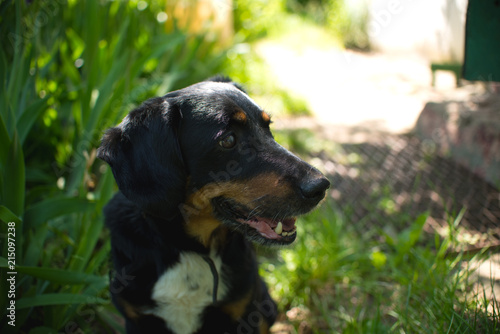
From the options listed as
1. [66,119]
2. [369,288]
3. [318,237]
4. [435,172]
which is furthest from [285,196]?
[435,172]

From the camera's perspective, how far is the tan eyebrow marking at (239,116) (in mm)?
1865

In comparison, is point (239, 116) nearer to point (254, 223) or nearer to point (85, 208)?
point (254, 223)

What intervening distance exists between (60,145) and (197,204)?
210 cm

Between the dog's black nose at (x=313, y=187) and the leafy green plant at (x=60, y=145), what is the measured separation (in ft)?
4.04

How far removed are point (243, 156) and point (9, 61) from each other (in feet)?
6.77

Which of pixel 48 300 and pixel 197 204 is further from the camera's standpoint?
pixel 48 300

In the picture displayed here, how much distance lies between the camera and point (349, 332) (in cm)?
222

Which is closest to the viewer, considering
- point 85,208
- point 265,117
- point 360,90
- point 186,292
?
point 186,292

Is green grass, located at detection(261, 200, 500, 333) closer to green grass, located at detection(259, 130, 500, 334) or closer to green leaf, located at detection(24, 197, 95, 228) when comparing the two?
green grass, located at detection(259, 130, 500, 334)

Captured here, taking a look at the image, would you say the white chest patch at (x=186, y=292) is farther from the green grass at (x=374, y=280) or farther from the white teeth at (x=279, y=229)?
the green grass at (x=374, y=280)

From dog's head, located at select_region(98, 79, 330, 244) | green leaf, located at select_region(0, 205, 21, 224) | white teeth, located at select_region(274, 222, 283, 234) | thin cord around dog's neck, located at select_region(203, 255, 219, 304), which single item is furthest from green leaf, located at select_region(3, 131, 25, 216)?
white teeth, located at select_region(274, 222, 283, 234)

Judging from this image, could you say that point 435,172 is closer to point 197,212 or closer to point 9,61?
point 197,212

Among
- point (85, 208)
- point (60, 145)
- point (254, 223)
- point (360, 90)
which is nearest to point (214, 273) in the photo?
point (254, 223)

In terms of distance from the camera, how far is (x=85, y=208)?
7.66ft
